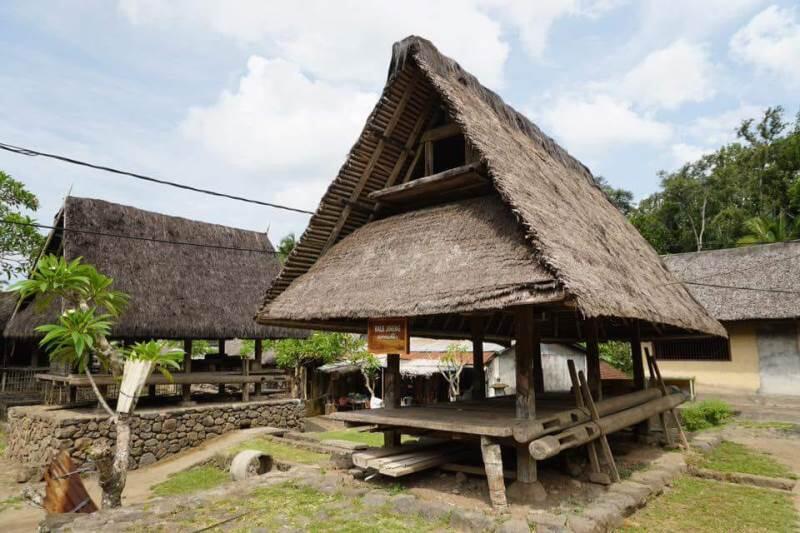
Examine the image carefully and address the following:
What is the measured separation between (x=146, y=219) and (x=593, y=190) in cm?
1180

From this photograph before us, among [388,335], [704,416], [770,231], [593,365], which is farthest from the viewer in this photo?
[770,231]

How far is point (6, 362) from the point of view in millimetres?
18531

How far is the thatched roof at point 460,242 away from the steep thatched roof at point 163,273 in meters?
5.86

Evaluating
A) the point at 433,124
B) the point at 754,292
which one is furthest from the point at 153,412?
the point at 754,292

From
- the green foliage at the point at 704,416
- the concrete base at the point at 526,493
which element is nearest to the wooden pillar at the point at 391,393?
the concrete base at the point at 526,493

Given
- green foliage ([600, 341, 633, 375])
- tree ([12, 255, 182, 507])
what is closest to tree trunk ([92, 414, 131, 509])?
tree ([12, 255, 182, 507])

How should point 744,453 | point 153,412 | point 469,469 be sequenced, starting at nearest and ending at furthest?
point 469,469 < point 744,453 < point 153,412

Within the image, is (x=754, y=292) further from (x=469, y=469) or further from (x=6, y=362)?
(x=6, y=362)

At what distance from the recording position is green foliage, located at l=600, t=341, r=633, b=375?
59.4ft

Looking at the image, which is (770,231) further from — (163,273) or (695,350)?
(163,273)

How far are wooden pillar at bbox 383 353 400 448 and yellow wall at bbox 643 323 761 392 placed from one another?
13772 millimetres

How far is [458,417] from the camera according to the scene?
6.06 metres

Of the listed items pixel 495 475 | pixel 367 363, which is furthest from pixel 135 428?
pixel 495 475

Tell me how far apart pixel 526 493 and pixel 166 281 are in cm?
1096
